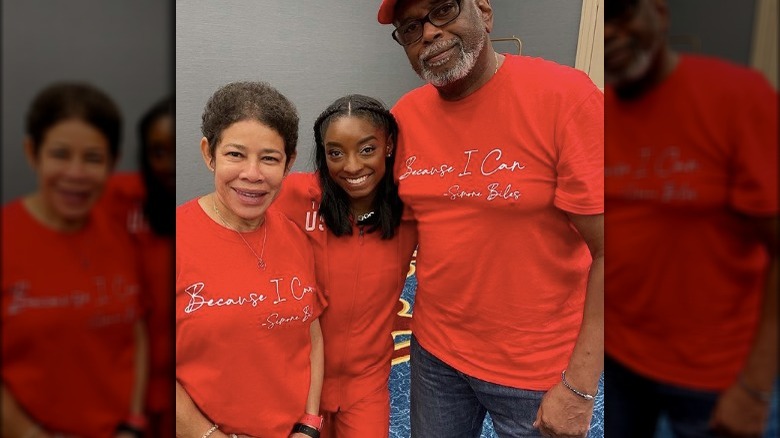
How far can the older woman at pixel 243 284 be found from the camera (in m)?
0.99

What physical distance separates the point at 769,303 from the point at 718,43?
132 mm

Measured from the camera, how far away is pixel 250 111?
100 cm

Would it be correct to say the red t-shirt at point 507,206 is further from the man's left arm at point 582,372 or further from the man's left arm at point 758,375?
the man's left arm at point 758,375

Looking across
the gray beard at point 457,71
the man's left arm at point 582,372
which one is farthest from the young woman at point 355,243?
the man's left arm at point 582,372

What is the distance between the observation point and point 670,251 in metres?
0.28

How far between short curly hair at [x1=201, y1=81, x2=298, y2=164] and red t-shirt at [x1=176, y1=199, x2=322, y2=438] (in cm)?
15

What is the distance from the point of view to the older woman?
990 mm

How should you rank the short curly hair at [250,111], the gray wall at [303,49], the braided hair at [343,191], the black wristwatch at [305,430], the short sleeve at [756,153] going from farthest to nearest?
the black wristwatch at [305,430], the braided hair at [343,191], the short curly hair at [250,111], the gray wall at [303,49], the short sleeve at [756,153]

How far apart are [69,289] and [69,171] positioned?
0.07m

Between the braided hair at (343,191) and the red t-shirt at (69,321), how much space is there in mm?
775

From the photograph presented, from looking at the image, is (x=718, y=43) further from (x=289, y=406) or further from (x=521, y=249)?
(x=289, y=406)

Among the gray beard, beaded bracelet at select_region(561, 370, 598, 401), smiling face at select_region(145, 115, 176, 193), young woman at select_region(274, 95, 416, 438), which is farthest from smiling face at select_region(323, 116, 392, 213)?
smiling face at select_region(145, 115, 176, 193)

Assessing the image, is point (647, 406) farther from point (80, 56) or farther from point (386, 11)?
point (386, 11)

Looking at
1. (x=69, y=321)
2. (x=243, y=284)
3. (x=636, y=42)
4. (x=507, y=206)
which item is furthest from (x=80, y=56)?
(x=507, y=206)
